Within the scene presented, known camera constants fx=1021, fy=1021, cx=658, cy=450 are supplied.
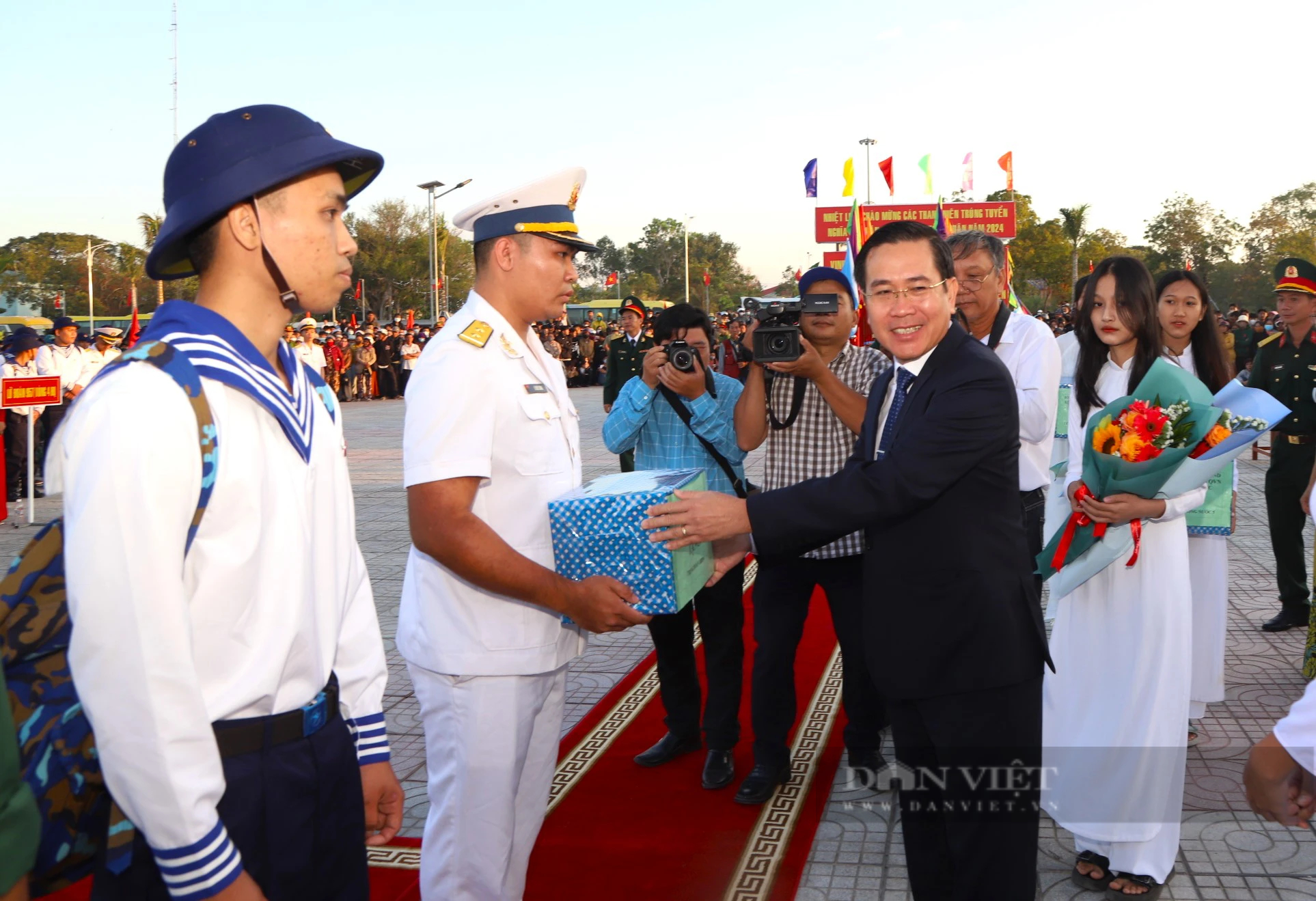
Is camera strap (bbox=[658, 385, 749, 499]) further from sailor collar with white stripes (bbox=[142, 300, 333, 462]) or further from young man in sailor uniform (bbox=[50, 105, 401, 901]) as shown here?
sailor collar with white stripes (bbox=[142, 300, 333, 462])

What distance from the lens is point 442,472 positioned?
2.34m

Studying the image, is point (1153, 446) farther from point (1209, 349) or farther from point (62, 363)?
point (62, 363)

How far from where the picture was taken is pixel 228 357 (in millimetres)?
1538

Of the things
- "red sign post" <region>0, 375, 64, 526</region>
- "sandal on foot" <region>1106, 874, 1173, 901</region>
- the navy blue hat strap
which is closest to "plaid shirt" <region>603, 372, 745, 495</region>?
"sandal on foot" <region>1106, 874, 1173, 901</region>

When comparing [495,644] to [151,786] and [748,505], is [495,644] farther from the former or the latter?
[151,786]

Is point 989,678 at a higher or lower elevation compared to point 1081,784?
higher

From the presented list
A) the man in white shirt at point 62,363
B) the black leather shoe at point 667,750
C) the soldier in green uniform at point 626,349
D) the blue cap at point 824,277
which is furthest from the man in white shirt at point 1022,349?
the man in white shirt at point 62,363

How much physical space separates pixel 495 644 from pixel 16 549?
27.1 ft

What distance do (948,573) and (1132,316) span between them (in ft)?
6.17

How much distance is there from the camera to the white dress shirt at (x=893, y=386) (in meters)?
2.59

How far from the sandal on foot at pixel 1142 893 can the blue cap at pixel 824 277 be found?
7.44ft

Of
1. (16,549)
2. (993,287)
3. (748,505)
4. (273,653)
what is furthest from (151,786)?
(16,549)

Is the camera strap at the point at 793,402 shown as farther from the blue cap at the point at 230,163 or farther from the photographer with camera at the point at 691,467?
the blue cap at the point at 230,163

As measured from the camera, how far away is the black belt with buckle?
5.06 feet
